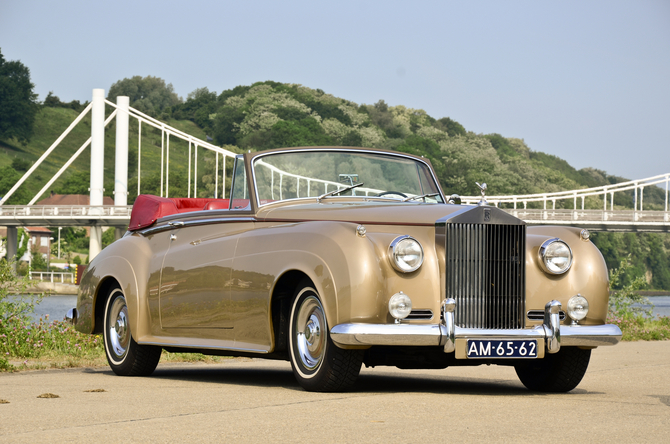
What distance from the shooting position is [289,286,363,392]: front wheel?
5.02 m

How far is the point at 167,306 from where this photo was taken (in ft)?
21.2

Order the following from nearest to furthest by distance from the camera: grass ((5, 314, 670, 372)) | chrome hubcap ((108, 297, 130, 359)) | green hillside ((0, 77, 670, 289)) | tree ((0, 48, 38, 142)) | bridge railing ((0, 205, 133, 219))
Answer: chrome hubcap ((108, 297, 130, 359)) → grass ((5, 314, 670, 372)) → bridge railing ((0, 205, 133, 219)) → green hillside ((0, 77, 670, 289)) → tree ((0, 48, 38, 142))

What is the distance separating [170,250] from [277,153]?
1.05 m

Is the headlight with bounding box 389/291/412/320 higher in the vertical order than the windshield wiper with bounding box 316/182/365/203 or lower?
lower

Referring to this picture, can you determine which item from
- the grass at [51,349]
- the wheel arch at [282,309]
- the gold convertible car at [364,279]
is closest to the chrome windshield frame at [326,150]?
the gold convertible car at [364,279]

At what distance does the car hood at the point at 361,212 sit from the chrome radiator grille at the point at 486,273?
206mm

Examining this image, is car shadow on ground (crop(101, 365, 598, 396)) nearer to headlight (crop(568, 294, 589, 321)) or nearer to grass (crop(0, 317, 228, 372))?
headlight (crop(568, 294, 589, 321))

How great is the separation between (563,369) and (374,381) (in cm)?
126

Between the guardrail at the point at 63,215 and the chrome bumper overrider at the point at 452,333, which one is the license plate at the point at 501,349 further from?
the guardrail at the point at 63,215

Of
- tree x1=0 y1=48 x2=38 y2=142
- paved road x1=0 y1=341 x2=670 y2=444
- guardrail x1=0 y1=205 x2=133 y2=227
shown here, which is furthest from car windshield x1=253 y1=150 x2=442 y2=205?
tree x1=0 y1=48 x2=38 y2=142

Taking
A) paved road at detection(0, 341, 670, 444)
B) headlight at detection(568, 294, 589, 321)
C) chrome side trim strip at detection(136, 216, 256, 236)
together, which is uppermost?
chrome side trim strip at detection(136, 216, 256, 236)

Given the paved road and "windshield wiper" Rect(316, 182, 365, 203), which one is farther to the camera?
"windshield wiper" Rect(316, 182, 365, 203)

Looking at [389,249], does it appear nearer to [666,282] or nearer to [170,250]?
[170,250]

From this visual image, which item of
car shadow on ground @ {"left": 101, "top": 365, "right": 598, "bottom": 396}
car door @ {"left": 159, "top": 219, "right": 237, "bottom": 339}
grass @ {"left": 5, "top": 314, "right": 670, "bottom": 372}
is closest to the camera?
car shadow on ground @ {"left": 101, "top": 365, "right": 598, "bottom": 396}
